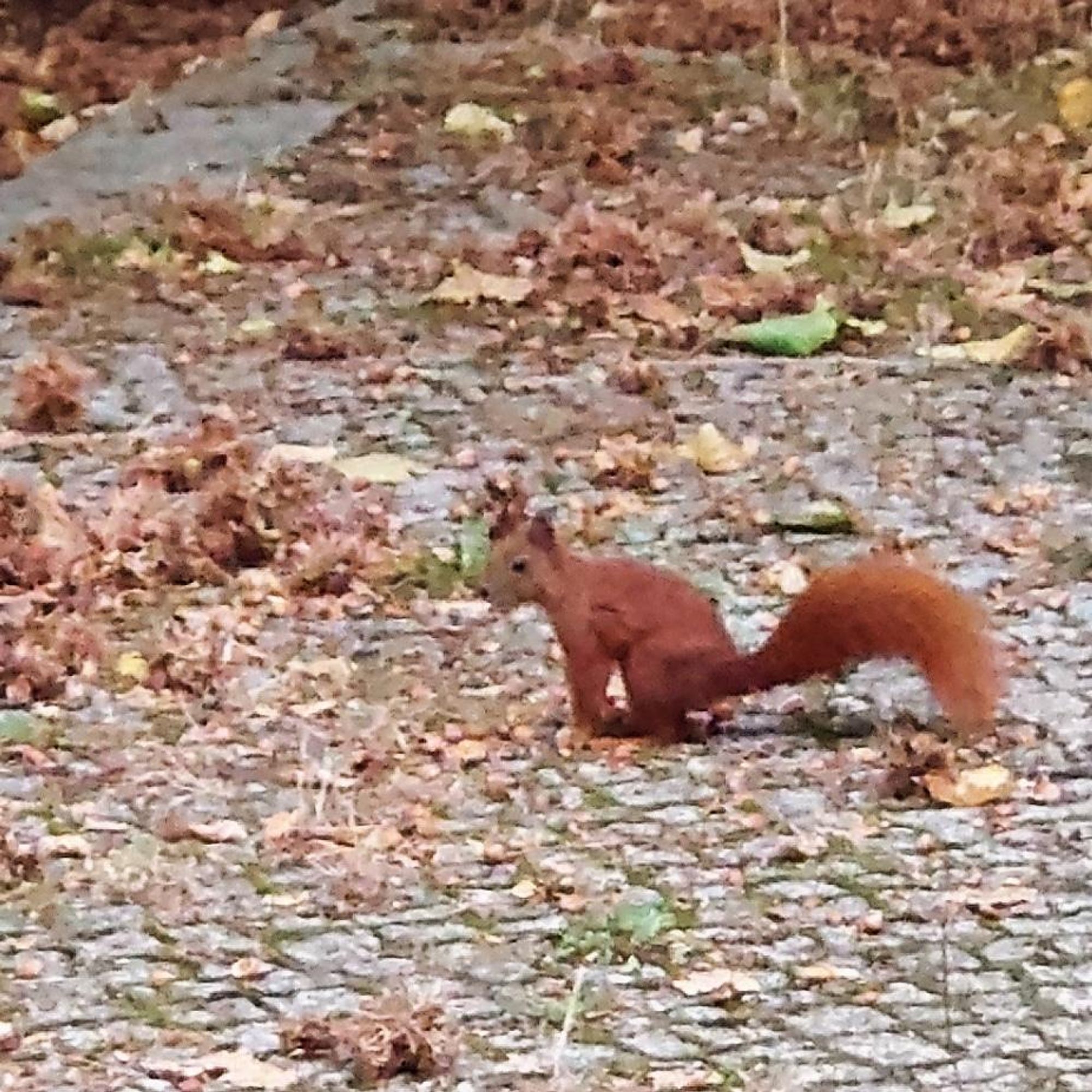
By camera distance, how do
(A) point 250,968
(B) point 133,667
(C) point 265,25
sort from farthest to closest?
(C) point 265,25, (B) point 133,667, (A) point 250,968

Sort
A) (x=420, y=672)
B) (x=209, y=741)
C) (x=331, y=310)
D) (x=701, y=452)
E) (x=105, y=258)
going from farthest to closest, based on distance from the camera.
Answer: (x=105, y=258), (x=331, y=310), (x=701, y=452), (x=420, y=672), (x=209, y=741)

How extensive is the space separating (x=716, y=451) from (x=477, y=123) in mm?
1345

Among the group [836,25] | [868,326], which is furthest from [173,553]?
[836,25]

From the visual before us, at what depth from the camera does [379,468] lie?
7.50ft

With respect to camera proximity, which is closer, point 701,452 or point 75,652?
point 75,652

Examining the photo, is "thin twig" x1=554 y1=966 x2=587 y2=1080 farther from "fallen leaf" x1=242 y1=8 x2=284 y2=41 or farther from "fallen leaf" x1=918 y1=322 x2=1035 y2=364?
"fallen leaf" x1=242 y1=8 x2=284 y2=41

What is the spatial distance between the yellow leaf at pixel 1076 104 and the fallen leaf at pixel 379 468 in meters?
1.50

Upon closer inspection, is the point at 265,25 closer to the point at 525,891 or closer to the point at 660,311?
the point at 660,311

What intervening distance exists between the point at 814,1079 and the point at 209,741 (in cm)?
61

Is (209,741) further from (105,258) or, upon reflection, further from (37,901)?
(105,258)

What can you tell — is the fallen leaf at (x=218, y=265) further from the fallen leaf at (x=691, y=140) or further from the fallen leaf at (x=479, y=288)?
the fallen leaf at (x=691, y=140)

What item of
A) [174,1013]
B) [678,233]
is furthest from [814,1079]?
[678,233]

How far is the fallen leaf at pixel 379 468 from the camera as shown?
89.0 inches

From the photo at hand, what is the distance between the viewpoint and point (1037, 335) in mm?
2564
